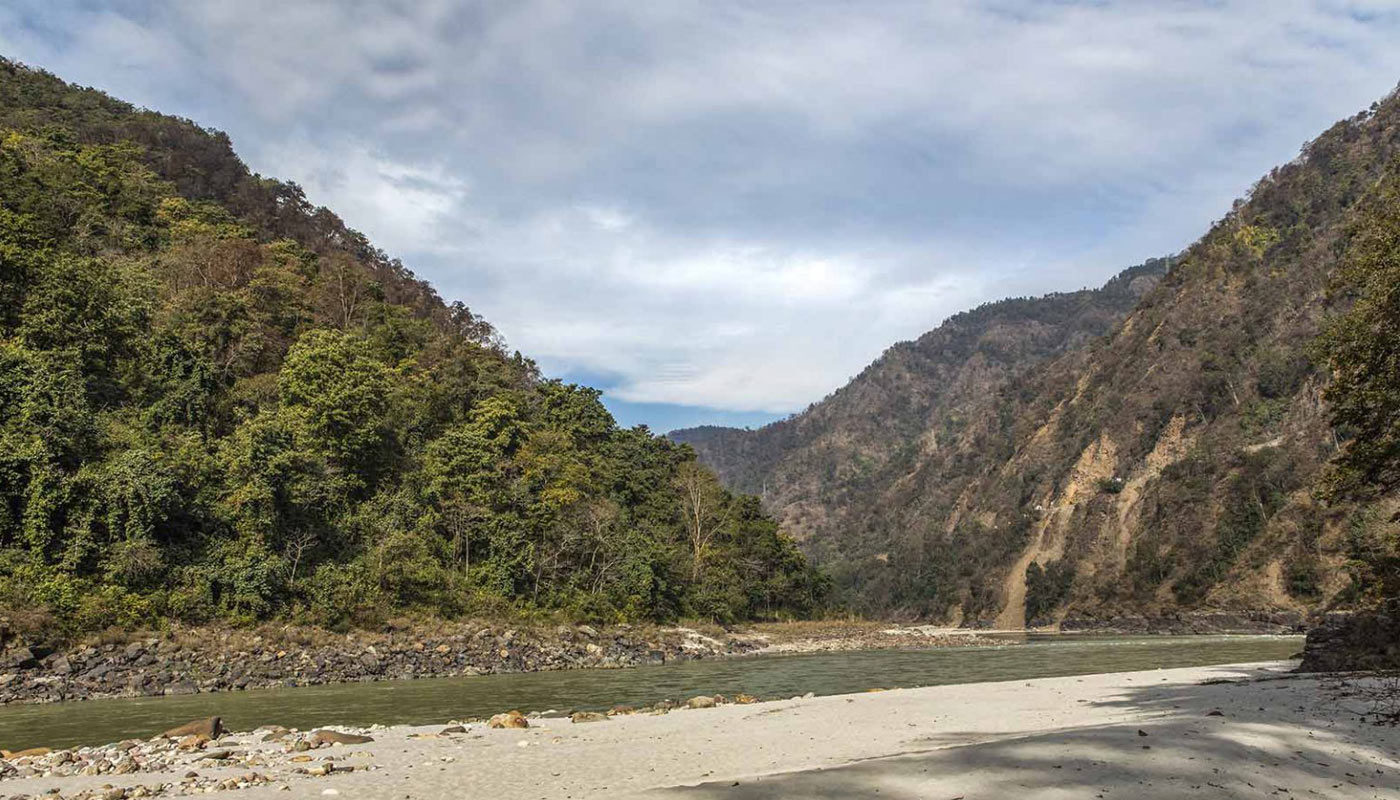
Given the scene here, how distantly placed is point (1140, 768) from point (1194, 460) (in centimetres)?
9540

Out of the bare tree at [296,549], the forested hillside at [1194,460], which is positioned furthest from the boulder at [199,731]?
the forested hillside at [1194,460]

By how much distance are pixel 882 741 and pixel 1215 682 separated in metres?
12.9

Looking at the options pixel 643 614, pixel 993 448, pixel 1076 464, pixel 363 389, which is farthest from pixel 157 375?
pixel 993 448

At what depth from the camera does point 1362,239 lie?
16625mm

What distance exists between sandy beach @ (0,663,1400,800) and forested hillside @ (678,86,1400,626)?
3631 centimetres

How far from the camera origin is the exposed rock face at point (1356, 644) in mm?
18500

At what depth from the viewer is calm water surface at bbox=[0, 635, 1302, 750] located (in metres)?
19.0

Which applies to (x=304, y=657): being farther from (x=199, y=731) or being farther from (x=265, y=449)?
(x=199, y=731)

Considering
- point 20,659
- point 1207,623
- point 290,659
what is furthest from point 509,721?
point 1207,623

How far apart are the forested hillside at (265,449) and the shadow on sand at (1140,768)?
30006 mm

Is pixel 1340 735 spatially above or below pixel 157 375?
below

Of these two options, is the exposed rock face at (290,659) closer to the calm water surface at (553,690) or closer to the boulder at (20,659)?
the boulder at (20,659)

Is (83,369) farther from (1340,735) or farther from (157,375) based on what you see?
(1340,735)

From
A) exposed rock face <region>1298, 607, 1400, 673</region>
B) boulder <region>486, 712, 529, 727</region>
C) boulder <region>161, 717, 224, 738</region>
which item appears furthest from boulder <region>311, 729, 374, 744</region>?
exposed rock face <region>1298, 607, 1400, 673</region>
